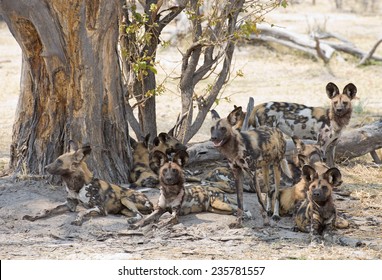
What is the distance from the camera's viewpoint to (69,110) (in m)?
6.50

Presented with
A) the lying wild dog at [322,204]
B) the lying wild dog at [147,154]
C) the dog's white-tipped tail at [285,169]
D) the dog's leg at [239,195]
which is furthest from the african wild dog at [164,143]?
the lying wild dog at [322,204]

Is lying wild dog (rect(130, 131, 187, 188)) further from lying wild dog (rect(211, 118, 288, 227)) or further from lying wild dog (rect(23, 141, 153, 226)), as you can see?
lying wild dog (rect(211, 118, 288, 227))

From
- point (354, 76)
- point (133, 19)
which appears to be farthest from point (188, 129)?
point (354, 76)

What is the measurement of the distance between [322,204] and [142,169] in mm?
1790

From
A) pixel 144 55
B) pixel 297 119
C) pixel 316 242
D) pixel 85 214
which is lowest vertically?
pixel 316 242

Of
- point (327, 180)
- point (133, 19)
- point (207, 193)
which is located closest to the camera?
point (327, 180)

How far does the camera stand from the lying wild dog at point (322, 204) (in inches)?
219

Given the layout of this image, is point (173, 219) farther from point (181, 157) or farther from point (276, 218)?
point (276, 218)

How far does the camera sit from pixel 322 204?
18.5 ft

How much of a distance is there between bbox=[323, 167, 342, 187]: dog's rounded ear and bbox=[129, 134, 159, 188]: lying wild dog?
1.64m

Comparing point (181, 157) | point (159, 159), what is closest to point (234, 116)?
point (181, 157)

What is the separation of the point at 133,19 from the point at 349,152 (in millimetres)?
2322

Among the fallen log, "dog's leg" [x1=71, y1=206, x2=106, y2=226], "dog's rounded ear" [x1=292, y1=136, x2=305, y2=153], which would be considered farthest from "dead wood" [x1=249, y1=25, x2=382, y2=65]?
"dog's leg" [x1=71, y1=206, x2=106, y2=226]

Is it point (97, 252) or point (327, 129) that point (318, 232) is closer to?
point (97, 252)
